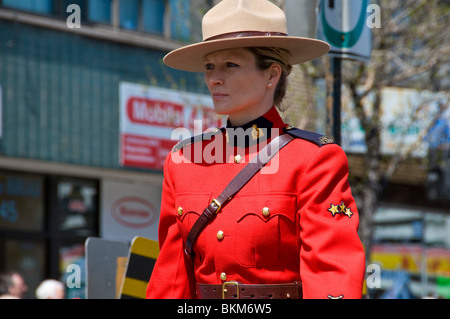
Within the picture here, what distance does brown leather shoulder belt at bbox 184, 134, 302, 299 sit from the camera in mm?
3600

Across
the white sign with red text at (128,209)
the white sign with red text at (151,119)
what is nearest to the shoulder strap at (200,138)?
the white sign with red text at (151,119)

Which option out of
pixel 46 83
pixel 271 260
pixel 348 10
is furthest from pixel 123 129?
pixel 271 260

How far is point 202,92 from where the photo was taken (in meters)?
15.6

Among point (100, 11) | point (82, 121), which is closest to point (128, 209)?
point (82, 121)

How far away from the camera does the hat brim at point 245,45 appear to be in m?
3.80

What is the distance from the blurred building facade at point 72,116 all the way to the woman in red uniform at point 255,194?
31.8ft

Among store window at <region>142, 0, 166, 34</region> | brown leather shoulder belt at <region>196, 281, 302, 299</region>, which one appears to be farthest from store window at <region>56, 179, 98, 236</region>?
brown leather shoulder belt at <region>196, 281, 302, 299</region>

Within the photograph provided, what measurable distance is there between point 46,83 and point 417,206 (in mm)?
10096

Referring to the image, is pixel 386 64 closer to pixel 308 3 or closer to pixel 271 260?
pixel 308 3

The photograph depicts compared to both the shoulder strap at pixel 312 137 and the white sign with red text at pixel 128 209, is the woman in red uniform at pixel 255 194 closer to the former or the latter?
the shoulder strap at pixel 312 137

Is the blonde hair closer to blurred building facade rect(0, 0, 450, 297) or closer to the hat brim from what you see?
the hat brim

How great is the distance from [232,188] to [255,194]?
0.10 metres

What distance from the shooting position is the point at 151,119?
14797 millimetres
